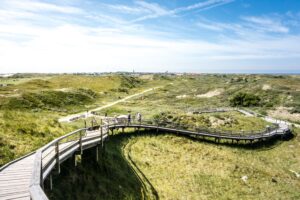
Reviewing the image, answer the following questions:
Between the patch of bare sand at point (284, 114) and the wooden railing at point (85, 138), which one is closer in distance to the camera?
the wooden railing at point (85, 138)

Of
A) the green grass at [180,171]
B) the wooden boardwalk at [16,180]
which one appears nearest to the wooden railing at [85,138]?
the wooden boardwalk at [16,180]

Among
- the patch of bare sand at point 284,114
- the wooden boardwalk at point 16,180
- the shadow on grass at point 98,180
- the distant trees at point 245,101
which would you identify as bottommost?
the patch of bare sand at point 284,114

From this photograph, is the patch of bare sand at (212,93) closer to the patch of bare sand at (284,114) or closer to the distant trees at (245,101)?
the distant trees at (245,101)

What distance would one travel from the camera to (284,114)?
76625mm

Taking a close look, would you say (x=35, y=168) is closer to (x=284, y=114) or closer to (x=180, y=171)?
(x=180, y=171)

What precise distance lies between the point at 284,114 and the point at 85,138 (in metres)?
69.9

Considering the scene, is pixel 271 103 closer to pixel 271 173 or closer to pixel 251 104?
pixel 251 104

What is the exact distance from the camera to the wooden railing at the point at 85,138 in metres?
10.4

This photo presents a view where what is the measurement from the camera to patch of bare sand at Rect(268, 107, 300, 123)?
72688 mm

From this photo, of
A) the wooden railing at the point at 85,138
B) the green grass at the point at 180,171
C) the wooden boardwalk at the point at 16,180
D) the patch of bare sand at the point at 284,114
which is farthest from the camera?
the patch of bare sand at the point at 284,114

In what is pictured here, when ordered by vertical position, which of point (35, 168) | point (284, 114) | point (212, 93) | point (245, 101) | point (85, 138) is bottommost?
point (284, 114)

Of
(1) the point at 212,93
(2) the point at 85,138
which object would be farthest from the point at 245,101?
(2) the point at 85,138

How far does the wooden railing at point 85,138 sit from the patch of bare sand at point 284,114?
20.7m

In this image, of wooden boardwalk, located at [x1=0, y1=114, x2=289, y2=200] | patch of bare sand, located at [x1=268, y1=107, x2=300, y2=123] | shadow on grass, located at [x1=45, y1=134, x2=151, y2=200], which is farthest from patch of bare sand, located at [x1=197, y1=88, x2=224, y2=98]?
shadow on grass, located at [x1=45, y1=134, x2=151, y2=200]
